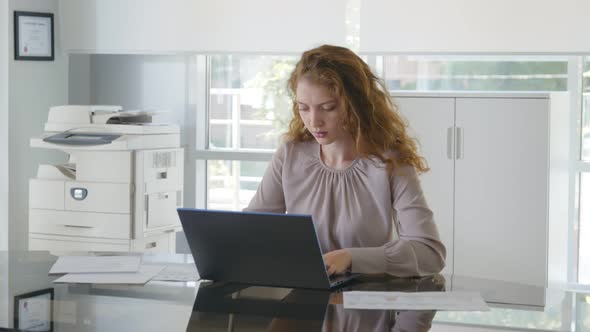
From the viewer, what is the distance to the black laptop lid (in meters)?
1.90

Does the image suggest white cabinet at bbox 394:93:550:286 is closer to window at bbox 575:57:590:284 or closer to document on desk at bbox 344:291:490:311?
window at bbox 575:57:590:284

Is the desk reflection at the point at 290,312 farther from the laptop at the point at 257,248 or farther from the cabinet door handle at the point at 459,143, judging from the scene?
the cabinet door handle at the point at 459,143

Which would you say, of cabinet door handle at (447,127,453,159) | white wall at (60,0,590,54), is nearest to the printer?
white wall at (60,0,590,54)

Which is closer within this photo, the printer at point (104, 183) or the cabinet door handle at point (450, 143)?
the cabinet door handle at point (450, 143)

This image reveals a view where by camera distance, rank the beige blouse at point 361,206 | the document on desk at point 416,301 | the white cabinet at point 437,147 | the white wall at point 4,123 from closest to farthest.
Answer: the document on desk at point 416,301 → the beige blouse at point 361,206 → the white cabinet at point 437,147 → the white wall at point 4,123

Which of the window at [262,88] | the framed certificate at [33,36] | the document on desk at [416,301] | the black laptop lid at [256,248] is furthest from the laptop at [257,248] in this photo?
the framed certificate at [33,36]

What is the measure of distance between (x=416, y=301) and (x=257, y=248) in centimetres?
38

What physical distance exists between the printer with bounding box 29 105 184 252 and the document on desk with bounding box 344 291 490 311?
253cm

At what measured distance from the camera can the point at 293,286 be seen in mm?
2016

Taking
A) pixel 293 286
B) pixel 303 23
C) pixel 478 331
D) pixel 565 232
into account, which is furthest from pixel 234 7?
pixel 478 331

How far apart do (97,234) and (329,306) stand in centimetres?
280

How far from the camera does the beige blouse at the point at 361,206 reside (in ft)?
7.29

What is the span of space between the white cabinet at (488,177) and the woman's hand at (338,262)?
2.11 m

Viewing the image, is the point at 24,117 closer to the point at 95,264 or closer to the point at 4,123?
the point at 4,123
